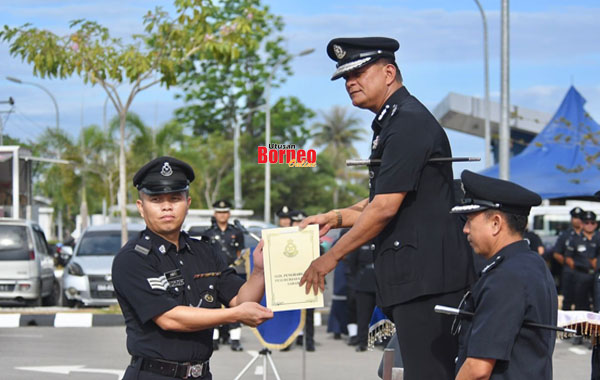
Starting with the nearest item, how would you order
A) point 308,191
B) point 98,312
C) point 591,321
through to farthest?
1. point 591,321
2. point 98,312
3. point 308,191

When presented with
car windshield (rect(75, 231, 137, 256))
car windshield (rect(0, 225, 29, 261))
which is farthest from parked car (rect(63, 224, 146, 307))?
car windshield (rect(0, 225, 29, 261))

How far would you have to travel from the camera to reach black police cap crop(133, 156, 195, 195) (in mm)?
4133

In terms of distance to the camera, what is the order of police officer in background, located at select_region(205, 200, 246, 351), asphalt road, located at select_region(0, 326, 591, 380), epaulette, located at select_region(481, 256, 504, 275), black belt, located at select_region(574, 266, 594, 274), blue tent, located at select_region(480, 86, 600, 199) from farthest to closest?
blue tent, located at select_region(480, 86, 600, 199) < black belt, located at select_region(574, 266, 594, 274) < police officer in background, located at select_region(205, 200, 246, 351) < asphalt road, located at select_region(0, 326, 591, 380) < epaulette, located at select_region(481, 256, 504, 275)

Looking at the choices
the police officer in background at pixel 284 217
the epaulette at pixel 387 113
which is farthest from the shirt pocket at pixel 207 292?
the police officer in background at pixel 284 217

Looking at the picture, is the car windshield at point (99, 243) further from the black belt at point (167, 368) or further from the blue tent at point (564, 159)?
the black belt at point (167, 368)

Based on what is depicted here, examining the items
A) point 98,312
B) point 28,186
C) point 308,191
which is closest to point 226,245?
point 98,312

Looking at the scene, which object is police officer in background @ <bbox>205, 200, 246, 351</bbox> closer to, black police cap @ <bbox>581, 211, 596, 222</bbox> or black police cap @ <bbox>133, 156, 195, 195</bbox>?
black police cap @ <bbox>581, 211, 596, 222</bbox>

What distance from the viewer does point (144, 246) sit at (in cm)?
414

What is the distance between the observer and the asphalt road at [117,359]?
397 inches

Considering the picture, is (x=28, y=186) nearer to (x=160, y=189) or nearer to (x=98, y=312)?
(x=98, y=312)

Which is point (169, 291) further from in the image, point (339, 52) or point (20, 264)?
point (20, 264)

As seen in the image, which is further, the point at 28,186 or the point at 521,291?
the point at 28,186

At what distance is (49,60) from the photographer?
611 inches

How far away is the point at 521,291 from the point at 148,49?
1347 centimetres
